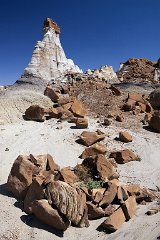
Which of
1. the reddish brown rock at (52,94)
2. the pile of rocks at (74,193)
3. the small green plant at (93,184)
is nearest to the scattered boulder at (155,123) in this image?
the reddish brown rock at (52,94)

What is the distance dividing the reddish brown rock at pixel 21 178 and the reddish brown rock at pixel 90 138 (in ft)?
13.3

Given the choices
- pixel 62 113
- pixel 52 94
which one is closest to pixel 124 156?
pixel 62 113

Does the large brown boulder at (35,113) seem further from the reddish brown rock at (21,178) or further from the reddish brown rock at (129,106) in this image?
the reddish brown rock at (21,178)

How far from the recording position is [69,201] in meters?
6.86

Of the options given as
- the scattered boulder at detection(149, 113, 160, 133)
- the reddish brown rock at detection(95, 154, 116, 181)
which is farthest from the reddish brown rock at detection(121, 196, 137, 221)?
the scattered boulder at detection(149, 113, 160, 133)

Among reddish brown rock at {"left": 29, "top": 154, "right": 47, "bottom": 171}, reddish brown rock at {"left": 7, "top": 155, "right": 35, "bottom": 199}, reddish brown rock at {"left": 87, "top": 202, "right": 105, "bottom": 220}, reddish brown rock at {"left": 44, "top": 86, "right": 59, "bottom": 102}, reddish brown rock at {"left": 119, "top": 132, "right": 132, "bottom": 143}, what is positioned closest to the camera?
reddish brown rock at {"left": 87, "top": 202, "right": 105, "bottom": 220}

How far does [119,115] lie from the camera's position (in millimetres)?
15758

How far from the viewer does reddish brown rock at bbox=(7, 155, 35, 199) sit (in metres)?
7.96

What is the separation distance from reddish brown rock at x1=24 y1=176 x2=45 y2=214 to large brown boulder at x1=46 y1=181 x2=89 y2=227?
24 centimetres

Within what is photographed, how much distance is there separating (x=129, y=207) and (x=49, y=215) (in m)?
1.79

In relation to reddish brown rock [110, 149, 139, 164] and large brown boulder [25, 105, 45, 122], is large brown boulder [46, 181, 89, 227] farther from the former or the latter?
large brown boulder [25, 105, 45, 122]

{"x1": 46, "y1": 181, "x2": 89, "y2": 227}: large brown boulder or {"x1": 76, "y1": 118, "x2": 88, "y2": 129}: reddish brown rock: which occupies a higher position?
{"x1": 76, "y1": 118, "x2": 88, "y2": 129}: reddish brown rock

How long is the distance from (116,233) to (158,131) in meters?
8.51

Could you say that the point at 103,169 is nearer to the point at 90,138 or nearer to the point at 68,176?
the point at 68,176
